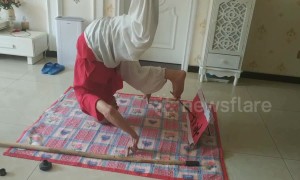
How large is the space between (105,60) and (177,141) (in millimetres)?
672

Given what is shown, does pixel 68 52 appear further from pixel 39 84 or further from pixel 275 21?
pixel 275 21

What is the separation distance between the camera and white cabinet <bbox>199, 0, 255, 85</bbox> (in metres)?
2.51

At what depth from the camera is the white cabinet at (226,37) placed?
98.7 inches

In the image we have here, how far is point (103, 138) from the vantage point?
1754mm

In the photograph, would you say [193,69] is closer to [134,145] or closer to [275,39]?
[275,39]

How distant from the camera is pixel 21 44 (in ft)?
9.13

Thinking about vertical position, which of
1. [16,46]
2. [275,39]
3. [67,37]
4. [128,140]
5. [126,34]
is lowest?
[128,140]

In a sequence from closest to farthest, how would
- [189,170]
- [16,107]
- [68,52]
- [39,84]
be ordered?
Result: [189,170] → [16,107] → [39,84] → [68,52]

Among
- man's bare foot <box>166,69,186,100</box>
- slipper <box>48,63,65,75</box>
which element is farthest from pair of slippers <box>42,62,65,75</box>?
man's bare foot <box>166,69,186,100</box>

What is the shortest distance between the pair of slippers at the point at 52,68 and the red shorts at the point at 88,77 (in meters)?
1.11

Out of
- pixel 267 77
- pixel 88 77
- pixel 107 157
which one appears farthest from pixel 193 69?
pixel 107 157

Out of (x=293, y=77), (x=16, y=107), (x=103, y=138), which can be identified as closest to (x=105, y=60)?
(x=103, y=138)

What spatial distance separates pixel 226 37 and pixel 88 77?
1.48 m

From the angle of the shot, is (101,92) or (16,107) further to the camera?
(16,107)
